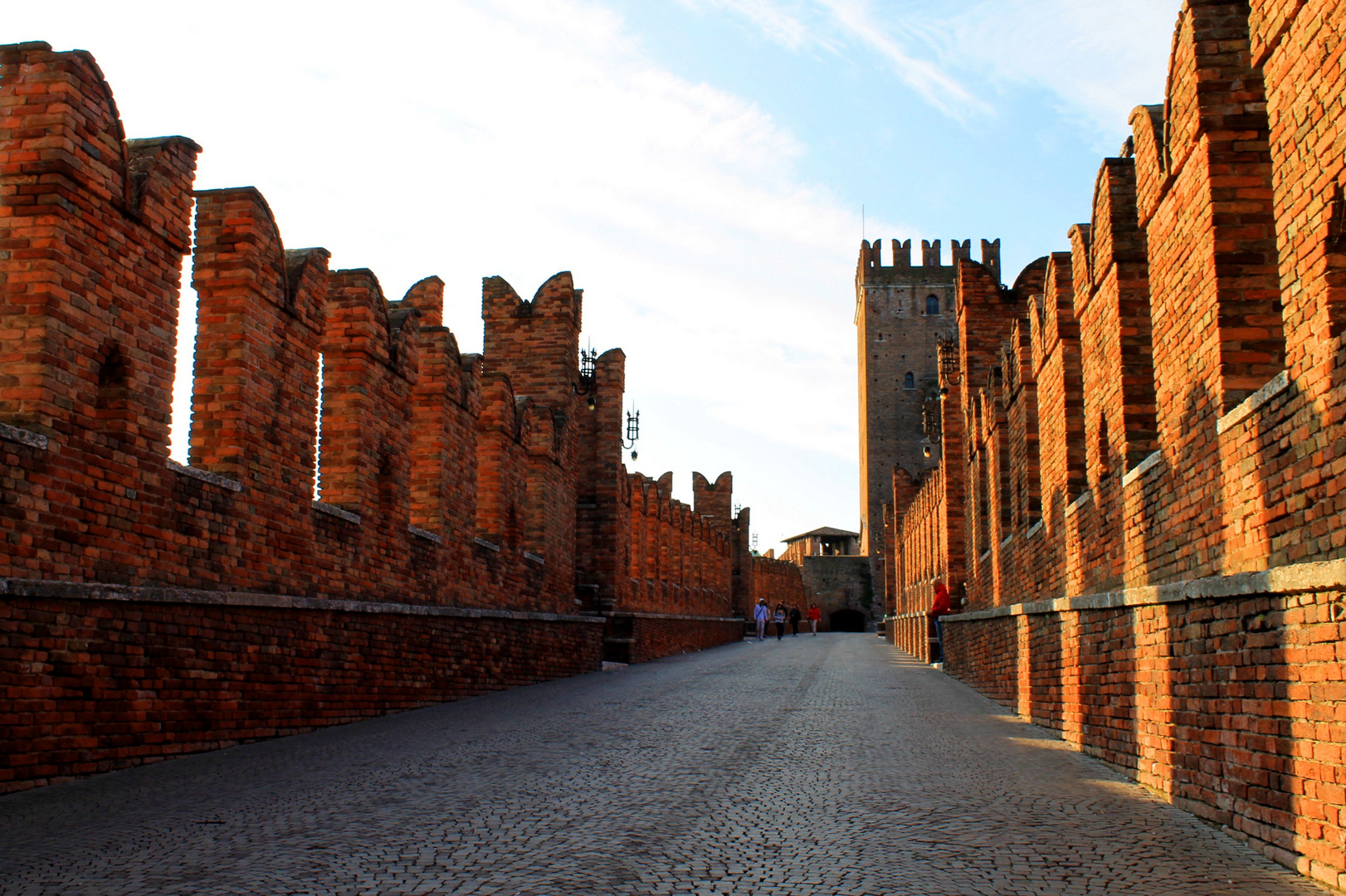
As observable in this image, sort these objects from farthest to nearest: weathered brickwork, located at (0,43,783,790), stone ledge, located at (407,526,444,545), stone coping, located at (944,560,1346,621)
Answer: stone ledge, located at (407,526,444,545)
weathered brickwork, located at (0,43,783,790)
stone coping, located at (944,560,1346,621)

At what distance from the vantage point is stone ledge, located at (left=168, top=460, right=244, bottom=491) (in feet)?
26.8

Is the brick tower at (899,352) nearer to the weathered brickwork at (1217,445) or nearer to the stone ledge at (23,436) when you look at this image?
the weathered brickwork at (1217,445)

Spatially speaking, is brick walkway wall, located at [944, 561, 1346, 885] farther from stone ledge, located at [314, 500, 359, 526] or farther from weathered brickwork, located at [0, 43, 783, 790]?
stone ledge, located at [314, 500, 359, 526]

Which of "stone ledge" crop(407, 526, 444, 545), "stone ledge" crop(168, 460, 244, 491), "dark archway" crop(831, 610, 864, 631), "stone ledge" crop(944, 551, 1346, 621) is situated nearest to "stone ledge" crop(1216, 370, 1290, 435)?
"stone ledge" crop(944, 551, 1346, 621)

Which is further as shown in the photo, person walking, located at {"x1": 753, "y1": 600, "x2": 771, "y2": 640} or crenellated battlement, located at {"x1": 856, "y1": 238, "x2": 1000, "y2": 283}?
crenellated battlement, located at {"x1": 856, "y1": 238, "x2": 1000, "y2": 283}

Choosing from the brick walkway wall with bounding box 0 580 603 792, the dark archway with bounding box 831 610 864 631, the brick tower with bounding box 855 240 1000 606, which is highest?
the brick tower with bounding box 855 240 1000 606

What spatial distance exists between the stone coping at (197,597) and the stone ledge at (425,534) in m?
0.77

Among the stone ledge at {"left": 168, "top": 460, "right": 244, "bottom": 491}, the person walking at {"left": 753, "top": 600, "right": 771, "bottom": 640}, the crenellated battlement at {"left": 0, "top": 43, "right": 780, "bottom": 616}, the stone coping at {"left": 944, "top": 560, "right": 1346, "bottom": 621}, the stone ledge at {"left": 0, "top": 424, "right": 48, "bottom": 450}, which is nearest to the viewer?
the stone coping at {"left": 944, "top": 560, "right": 1346, "bottom": 621}

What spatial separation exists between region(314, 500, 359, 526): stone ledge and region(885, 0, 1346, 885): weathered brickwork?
6.33 m

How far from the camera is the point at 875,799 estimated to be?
6195 millimetres

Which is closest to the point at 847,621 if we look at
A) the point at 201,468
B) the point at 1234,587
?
the point at 201,468

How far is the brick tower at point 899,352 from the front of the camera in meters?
74.4

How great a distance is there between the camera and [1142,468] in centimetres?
739

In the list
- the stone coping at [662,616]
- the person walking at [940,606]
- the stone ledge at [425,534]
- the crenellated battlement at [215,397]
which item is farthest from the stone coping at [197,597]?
the person walking at [940,606]
